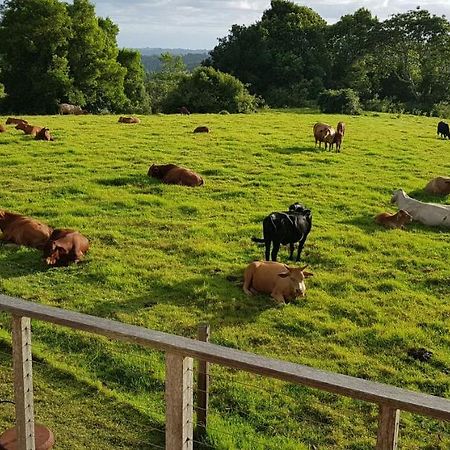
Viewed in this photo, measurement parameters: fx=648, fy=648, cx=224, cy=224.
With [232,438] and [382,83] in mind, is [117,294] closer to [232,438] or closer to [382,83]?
[232,438]

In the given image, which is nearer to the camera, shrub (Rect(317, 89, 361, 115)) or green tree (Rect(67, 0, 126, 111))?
shrub (Rect(317, 89, 361, 115))

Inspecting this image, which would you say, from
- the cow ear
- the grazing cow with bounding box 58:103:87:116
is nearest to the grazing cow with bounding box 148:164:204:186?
the cow ear

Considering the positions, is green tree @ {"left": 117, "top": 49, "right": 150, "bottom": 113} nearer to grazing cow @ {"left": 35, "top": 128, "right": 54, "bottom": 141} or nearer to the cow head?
grazing cow @ {"left": 35, "top": 128, "right": 54, "bottom": 141}

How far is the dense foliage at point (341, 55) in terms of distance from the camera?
5556 cm

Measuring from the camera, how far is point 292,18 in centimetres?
6344

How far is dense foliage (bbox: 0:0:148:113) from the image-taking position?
131ft

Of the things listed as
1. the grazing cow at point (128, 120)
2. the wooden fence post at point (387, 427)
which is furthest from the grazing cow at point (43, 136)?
the wooden fence post at point (387, 427)

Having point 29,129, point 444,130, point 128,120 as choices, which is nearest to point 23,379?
point 29,129

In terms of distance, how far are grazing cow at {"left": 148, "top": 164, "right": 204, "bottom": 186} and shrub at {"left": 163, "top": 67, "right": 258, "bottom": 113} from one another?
24.5m

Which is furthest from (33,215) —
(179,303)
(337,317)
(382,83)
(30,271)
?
Result: (382,83)

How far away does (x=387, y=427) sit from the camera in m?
2.63

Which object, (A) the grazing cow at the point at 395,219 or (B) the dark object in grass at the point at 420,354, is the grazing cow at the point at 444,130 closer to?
(A) the grazing cow at the point at 395,219

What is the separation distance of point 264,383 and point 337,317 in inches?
81.9

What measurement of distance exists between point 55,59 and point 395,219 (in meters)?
31.4
